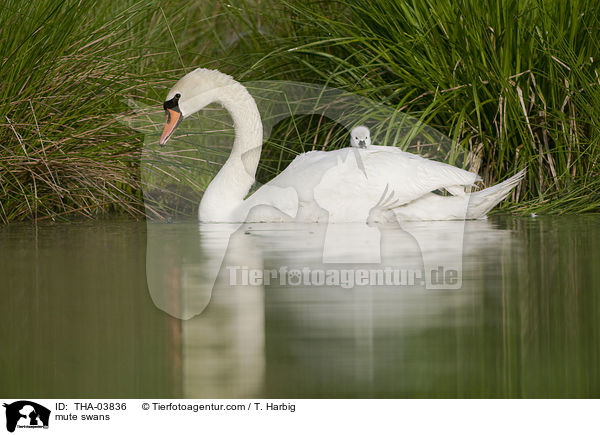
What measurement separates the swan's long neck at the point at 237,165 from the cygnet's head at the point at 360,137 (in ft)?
2.49

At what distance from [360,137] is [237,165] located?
89cm

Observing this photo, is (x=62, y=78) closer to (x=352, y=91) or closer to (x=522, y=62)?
(x=352, y=91)

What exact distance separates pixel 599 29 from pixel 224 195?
2.87 meters

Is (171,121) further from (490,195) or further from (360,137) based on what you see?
(490,195)

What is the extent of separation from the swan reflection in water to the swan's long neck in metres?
0.48

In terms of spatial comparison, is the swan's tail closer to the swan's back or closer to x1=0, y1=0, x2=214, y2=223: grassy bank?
the swan's back

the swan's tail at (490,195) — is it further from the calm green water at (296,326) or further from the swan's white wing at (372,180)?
the calm green water at (296,326)

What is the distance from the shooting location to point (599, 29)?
22.2ft

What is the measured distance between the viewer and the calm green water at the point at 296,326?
2359 mm

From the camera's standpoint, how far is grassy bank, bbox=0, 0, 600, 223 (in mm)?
6375

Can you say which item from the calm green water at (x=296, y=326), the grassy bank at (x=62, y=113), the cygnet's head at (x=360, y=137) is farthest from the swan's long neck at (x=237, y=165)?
the calm green water at (x=296, y=326)
